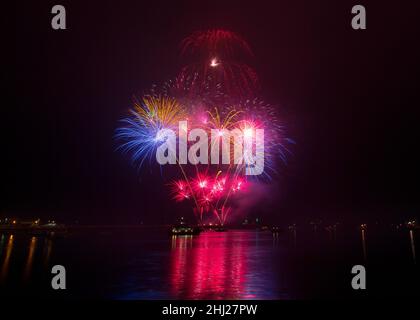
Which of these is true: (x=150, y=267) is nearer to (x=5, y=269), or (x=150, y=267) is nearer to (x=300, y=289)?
(x=5, y=269)

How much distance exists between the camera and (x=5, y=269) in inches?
1145

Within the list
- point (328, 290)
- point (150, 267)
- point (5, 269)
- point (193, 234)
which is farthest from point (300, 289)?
point (193, 234)

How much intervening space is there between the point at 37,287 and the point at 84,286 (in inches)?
90.7

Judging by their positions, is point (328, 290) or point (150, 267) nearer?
point (328, 290)
